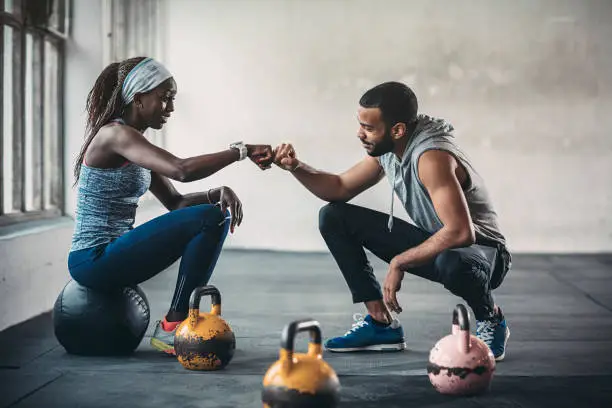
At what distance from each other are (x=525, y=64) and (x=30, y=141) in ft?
16.1

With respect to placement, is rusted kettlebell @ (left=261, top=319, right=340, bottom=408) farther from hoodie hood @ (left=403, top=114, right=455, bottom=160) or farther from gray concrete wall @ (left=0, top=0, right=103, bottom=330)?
gray concrete wall @ (left=0, top=0, right=103, bottom=330)

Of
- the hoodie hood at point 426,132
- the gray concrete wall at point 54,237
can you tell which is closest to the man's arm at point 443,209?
the hoodie hood at point 426,132

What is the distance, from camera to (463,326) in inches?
91.4

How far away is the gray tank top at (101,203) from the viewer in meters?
2.98

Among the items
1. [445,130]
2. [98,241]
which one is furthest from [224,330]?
[445,130]

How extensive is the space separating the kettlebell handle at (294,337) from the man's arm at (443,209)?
78 centimetres

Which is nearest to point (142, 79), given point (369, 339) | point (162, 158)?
point (162, 158)

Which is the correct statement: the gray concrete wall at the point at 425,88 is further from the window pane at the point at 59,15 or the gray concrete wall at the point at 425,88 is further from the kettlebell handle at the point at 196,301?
the kettlebell handle at the point at 196,301

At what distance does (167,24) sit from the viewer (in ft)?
25.4

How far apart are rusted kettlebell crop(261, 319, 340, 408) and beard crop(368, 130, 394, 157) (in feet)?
3.74

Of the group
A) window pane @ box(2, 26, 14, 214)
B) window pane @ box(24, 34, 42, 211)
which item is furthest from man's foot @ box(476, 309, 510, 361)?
window pane @ box(24, 34, 42, 211)

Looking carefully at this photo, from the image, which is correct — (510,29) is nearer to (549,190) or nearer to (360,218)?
(549,190)

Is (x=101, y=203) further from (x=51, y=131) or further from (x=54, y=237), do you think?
(x=51, y=131)

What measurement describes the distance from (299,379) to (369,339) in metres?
1.19
